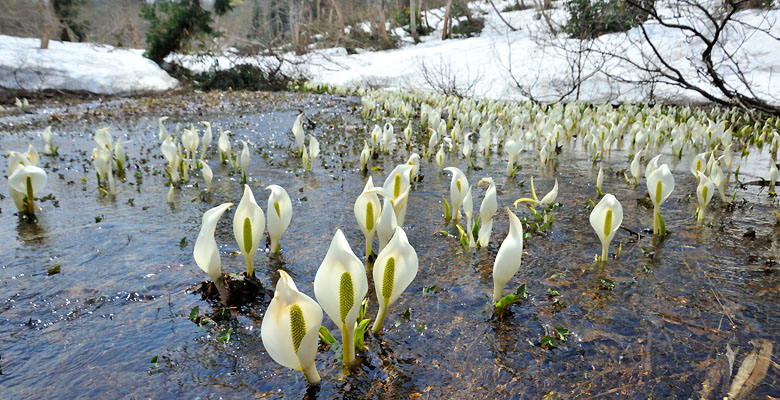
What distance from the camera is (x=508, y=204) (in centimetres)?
400

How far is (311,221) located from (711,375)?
2561 mm

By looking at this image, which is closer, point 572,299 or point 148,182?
point 572,299

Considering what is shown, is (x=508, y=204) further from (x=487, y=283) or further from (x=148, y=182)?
(x=148, y=182)

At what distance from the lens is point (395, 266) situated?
1.63 meters

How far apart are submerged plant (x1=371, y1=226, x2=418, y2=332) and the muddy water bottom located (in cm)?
32

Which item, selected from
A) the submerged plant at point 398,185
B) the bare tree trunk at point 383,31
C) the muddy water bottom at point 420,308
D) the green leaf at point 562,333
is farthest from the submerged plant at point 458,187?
the bare tree trunk at point 383,31

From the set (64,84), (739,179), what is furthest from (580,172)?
(64,84)

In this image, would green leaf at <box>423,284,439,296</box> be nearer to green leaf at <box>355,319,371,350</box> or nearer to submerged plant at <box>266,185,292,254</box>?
green leaf at <box>355,319,371,350</box>

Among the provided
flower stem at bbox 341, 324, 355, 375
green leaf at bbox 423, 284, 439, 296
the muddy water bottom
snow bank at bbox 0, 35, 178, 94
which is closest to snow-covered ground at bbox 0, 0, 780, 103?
snow bank at bbox 0, 35, 178, 94

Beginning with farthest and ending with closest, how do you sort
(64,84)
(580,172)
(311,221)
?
(64,84) < (580,172) < (311,221)

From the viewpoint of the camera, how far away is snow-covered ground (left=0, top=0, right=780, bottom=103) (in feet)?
38.4

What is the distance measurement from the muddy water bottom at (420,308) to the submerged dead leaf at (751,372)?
25 mm

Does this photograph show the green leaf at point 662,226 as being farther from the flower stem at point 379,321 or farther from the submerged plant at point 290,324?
the submerged plant at point 290,324

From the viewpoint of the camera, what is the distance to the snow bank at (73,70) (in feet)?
43.6
